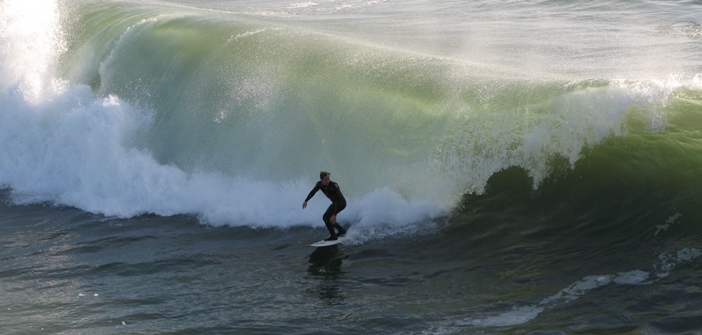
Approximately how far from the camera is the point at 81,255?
1066 centimetres

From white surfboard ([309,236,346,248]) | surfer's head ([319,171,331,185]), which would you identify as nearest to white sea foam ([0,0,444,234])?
white surfboard ([309,236,346,248])

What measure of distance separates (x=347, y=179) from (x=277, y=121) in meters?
1.84

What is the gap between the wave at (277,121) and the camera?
428 inches

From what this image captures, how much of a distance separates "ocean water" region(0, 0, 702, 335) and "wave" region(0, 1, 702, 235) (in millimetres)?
39

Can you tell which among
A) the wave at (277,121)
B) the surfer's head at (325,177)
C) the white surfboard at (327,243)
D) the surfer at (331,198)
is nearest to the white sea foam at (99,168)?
the wave at (277,121)

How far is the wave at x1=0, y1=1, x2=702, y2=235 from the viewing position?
35.7 ft

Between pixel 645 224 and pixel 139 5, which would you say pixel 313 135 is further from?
pixel 139 5

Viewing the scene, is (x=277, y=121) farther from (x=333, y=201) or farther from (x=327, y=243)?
(x=327, y=243)

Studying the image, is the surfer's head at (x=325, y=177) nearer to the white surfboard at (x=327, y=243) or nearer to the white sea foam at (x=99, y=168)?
the white surfboard at (x=327, y=243)

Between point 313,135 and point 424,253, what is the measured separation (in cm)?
346

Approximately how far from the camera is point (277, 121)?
13.1 metres

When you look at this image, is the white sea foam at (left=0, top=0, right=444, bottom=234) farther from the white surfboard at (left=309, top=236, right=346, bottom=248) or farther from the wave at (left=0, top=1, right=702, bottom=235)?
the white surfboard at (left=309, top=236, right=346, bottom=248)

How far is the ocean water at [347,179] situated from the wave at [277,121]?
0.04 metres

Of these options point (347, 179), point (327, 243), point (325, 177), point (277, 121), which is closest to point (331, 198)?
point (325, 177)
